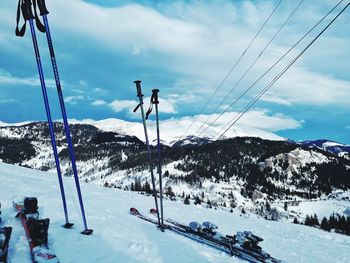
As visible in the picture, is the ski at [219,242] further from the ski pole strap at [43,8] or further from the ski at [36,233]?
the ski pole strap at [43,8]

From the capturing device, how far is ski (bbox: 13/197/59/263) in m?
6.71

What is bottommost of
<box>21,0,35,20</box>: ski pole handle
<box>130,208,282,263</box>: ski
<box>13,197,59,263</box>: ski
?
<box>130,208,282,263</box>: ski

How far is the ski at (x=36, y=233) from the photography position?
6711mm

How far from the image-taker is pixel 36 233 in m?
7.81

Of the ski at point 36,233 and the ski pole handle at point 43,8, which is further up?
the ski pole handle at point 43,8

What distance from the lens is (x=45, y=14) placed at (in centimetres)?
886

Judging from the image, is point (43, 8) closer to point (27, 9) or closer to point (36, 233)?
point (27, 9)

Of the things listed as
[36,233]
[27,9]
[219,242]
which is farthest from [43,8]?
[219,242]

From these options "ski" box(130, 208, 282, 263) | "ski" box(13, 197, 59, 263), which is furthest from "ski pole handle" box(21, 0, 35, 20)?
"ski" box(130, 208, 282, 263)

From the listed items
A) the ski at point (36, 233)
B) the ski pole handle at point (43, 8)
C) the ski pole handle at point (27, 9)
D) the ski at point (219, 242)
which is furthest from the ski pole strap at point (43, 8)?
the ski at point (219, 242)

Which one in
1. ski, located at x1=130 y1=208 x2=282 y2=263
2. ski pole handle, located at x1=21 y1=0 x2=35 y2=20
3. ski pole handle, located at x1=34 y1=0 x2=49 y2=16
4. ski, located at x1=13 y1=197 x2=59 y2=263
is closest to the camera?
ski, located at x1=13 y1=197 x2=59 y2=263

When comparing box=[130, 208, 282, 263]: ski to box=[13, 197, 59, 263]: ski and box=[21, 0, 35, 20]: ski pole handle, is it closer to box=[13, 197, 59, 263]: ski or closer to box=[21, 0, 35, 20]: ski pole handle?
box=[13, 197, 59, 263]: ski

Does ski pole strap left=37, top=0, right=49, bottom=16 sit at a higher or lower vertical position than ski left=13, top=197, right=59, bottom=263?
higher

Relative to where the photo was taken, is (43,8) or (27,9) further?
(43,8)
